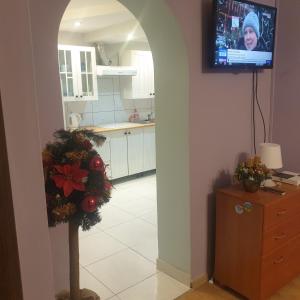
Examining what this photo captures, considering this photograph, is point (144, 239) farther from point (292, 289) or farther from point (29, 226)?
point (29, 226)

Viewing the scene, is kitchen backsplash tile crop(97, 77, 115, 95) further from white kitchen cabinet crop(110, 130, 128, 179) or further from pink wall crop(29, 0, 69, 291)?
pink wall crop(29, 0, 69, 291)

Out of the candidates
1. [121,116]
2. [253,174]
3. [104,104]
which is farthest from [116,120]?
[253,174]

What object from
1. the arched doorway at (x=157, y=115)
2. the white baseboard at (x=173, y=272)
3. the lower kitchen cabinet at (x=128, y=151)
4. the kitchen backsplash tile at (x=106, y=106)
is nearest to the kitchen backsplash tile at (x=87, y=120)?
the kitchen backsplash tile at (x=106, y=106)

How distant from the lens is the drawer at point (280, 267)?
196cm

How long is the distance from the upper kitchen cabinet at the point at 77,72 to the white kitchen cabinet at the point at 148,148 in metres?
0.93

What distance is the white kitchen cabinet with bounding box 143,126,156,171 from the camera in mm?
4767

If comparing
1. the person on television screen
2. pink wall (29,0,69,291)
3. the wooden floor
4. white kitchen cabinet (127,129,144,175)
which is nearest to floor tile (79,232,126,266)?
the wooden floor

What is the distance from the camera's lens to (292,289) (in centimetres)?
219

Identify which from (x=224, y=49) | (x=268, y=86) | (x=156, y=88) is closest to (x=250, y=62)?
(x=224, y=49)

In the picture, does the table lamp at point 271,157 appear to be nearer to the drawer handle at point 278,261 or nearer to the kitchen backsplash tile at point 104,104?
the drawer handle at point 278,261

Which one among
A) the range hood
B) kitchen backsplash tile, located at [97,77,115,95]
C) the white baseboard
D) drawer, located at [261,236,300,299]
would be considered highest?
the range hood

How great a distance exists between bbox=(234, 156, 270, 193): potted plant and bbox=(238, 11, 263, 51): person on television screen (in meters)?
0.77

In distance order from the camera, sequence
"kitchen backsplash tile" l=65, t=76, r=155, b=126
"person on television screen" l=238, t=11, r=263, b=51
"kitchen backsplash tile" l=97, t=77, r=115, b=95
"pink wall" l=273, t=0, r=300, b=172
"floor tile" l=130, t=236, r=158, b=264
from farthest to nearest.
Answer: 1. "kitchen backsplash tile" l=97, t=77, r=115, b=95
2. "kitchen backsplash tile" l=65, t=76, r=155, b=126
3. "floor tile" l=130, t=236, r=158, b=264
4. "pink wall" l=273, t=0, r=300, b=172
5. "person on television screen" l=238, t=11, r=263, b=51

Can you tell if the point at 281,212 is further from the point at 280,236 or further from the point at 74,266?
the point at 74,266
